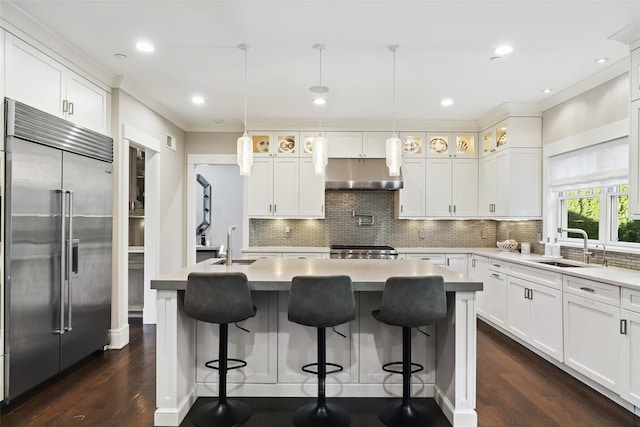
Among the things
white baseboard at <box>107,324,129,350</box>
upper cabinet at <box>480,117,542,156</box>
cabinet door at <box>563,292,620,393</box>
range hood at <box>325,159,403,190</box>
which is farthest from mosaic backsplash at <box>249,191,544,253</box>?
cabinet door at <box>563,292,620,393</box>

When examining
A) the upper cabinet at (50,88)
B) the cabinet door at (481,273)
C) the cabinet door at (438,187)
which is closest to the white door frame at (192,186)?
the upper cabinet at (50,88)

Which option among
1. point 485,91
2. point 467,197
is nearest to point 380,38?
point 485,91

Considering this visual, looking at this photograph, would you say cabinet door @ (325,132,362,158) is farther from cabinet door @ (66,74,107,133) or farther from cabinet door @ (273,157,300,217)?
cabinet door @ (66,74,107,133)

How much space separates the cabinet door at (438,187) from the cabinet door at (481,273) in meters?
0.80

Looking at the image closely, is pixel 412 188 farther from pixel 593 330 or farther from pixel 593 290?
pixel 593 330

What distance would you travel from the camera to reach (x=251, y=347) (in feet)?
8.86

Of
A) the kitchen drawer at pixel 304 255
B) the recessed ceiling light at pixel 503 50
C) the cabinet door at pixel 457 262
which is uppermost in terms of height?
the recessed ceiling light at pixel 503 50

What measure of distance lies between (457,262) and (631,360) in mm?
2611

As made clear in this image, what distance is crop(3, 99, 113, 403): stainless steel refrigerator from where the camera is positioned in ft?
8.05

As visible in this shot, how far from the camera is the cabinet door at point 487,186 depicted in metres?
4.94

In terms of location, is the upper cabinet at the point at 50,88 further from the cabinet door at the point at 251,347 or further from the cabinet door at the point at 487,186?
the cabinet door at the point at 487,186

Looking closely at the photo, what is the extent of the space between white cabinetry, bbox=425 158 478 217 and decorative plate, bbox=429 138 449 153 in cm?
14

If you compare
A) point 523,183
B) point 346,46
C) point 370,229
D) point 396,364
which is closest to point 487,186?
point 523,183

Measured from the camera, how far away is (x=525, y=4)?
2.39 metres
